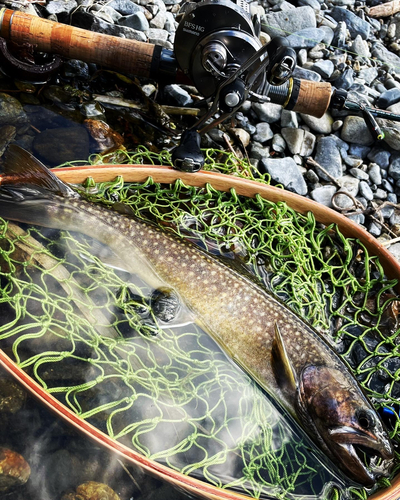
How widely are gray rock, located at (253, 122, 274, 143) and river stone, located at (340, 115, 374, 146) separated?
90 centimetres

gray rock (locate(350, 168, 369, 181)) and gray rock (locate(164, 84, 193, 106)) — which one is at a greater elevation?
gray rock (locate(164, 84, 193, 106))

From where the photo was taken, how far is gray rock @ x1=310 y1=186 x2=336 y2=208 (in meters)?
4.77

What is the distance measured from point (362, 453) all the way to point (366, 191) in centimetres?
298

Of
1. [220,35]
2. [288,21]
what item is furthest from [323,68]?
[220,35]

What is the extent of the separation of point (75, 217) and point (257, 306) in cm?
130

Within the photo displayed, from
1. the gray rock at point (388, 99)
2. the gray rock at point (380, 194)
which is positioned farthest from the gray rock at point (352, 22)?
the gray rock at point (380, 194)

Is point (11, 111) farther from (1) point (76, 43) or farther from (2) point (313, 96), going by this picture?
(2) point (313, 96)

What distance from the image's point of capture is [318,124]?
534 centimetres

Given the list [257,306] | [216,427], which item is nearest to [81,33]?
[257,306]

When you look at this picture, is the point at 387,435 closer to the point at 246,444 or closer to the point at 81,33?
the point at 246,444

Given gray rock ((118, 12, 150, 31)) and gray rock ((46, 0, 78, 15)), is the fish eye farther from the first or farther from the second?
gray rock ((46, 0, 78, 15))

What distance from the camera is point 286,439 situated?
2.94 meters

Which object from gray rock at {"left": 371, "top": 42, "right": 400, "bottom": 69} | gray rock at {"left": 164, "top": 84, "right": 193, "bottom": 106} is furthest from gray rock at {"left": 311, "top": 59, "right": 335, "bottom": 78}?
gray rock at {"left": 164, "top": 84, "right": 193, "bottom": 106}

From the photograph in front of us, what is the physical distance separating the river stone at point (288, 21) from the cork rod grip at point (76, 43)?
2.67m
